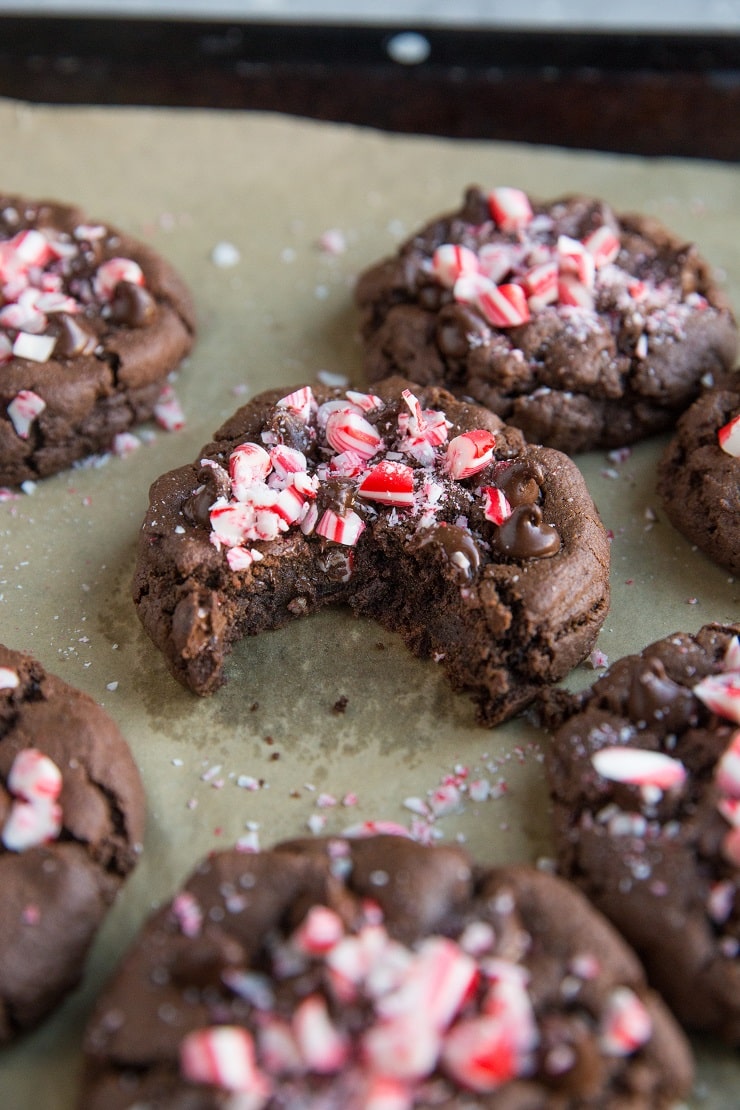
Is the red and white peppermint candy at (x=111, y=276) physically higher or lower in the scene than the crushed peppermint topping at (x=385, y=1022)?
lower

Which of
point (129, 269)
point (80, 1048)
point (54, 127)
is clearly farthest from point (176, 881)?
point (54, 127)

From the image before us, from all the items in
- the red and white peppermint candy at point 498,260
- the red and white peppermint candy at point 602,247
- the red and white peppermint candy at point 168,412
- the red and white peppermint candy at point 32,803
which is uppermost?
the red and white peppermint candy at point 602,247

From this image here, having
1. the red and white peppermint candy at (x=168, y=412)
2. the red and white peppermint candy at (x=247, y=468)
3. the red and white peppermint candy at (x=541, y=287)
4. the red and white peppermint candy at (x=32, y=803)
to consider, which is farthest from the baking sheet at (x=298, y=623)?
the red and white peppermint candy at (x=541, y=287)

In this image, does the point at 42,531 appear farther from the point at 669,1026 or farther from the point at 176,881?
the point at 669,1026

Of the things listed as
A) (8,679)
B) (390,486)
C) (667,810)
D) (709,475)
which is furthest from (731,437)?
(8,679)

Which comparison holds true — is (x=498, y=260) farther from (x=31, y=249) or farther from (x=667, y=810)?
(x=667, y=810)

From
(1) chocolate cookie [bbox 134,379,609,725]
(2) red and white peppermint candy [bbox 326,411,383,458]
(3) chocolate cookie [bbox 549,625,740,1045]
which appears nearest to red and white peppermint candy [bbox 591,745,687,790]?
(3) chocolate cookie [bbox 549,625,740,1045]

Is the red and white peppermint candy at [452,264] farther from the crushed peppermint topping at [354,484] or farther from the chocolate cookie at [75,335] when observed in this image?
the chocolate cookie at [75,335]
